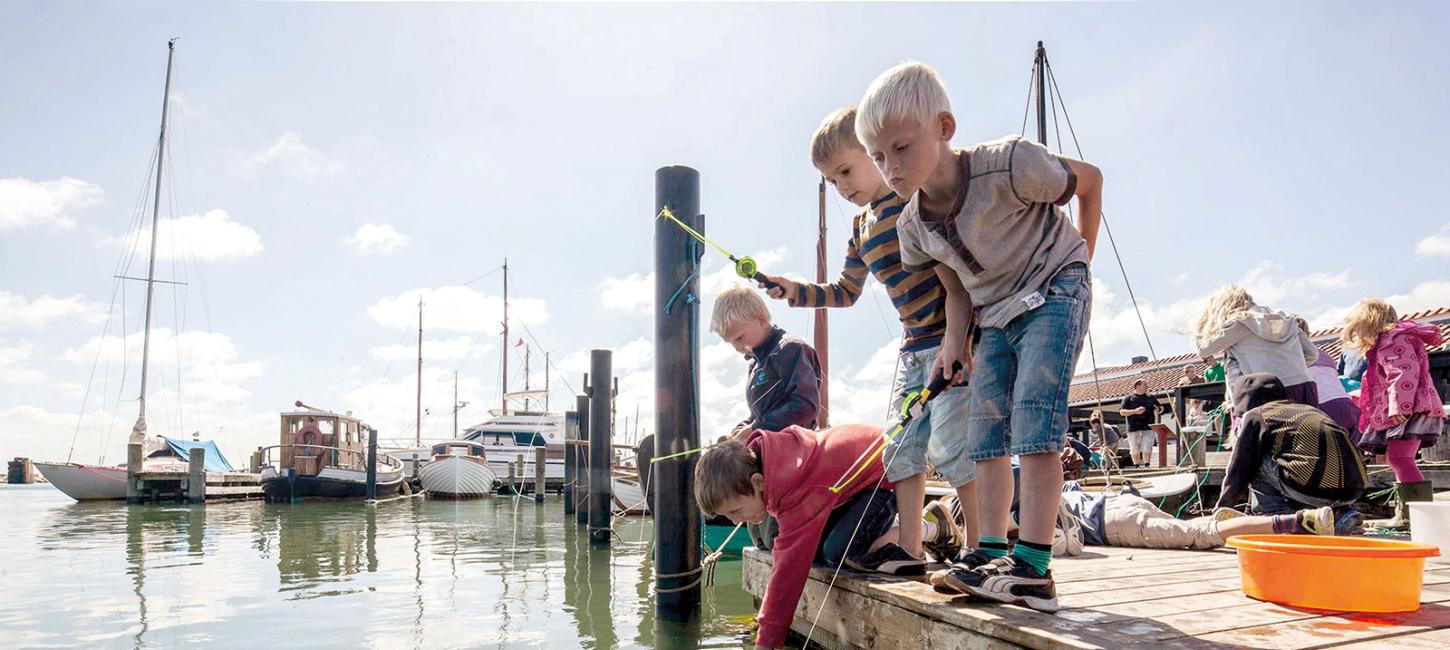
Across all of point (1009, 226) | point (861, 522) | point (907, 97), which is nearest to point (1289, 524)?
point (861, 522)

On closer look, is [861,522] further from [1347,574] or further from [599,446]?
[599,446]

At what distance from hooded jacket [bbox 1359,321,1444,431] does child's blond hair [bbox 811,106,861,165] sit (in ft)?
12.9

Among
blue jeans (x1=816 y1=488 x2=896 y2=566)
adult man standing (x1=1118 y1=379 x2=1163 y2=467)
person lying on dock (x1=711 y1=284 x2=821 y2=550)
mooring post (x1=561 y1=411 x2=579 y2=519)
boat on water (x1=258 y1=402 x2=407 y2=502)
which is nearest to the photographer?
blue jeans (x1=816 y1=488 x2=896 y2=566)

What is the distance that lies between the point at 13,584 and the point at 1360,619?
30.0ft

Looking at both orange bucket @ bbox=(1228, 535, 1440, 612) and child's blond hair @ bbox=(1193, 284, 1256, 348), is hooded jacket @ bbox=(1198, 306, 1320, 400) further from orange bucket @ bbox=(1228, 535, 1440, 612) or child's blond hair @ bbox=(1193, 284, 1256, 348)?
orange bucket @ bbox=(1228, 535, 1440, 612)

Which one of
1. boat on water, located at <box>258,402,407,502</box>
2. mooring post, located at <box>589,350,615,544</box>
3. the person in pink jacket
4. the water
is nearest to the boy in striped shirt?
the water

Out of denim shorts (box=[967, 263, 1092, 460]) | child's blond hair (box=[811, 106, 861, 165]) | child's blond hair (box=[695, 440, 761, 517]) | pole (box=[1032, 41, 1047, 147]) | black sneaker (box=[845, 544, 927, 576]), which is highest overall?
pole (box=[1032, 41, 1047, 147])

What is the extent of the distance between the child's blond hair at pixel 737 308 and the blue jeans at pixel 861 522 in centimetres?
99

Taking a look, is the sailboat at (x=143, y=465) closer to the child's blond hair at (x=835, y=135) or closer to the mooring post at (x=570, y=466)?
the mooring post at (x=570, y=466)

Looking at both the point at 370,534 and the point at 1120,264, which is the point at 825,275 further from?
the point at 370,534

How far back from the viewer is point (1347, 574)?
1988mm

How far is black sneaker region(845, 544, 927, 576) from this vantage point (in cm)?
284

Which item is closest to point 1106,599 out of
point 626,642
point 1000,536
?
point 1000,536

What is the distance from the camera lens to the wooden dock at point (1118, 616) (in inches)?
69.5
